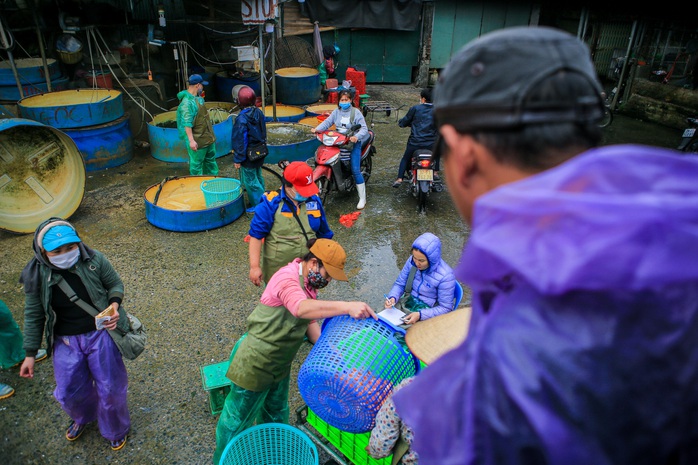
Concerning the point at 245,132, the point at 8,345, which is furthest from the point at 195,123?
the point at 8,345

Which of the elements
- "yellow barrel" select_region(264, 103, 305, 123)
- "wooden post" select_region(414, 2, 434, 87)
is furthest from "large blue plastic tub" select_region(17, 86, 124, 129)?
"wooden post" select_region(414, 2, 434, 87)

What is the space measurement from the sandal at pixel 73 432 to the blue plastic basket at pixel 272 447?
159 centimetres

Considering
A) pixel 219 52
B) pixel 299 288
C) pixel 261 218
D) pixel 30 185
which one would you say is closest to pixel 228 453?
pixel 299 288

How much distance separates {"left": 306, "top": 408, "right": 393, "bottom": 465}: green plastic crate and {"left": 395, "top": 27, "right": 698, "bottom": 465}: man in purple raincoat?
2284mm

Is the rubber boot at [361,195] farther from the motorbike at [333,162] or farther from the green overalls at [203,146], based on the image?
the green overalls at [203,146]

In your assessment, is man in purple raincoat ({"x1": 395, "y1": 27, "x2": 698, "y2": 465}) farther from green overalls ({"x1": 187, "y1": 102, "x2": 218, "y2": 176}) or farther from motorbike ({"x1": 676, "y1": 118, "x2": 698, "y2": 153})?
motorbike ({"x1": 676, "y1": 118, "x2": 698, "y2": 153})

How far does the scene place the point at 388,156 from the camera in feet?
33.5

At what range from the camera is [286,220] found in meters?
4.26

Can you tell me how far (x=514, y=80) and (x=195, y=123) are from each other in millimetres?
7339

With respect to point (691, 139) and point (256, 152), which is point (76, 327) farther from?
point (691, 139)

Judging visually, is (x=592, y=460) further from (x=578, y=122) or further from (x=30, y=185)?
(x=30, y=185)

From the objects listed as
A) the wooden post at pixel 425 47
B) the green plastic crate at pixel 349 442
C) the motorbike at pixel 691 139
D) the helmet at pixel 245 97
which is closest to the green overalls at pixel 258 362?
the green plastic crate at pixel 349 442

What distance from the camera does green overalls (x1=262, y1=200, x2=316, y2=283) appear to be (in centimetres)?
426

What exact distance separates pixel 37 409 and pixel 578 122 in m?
4.69
